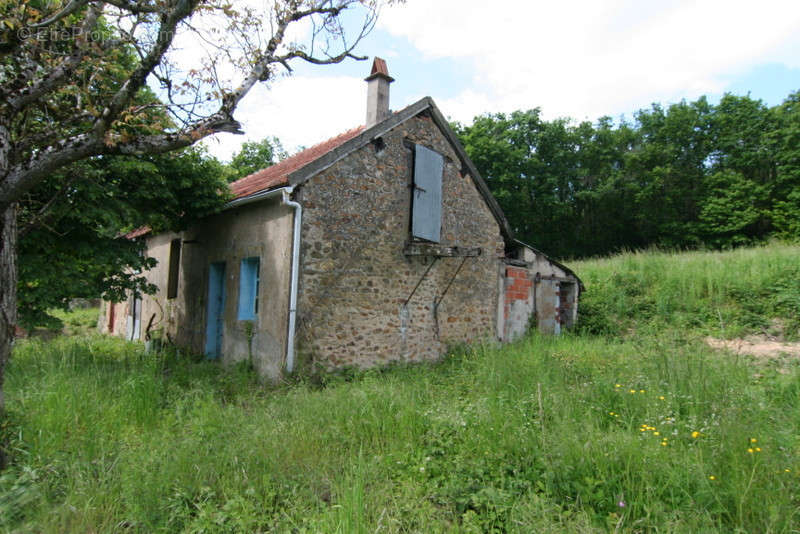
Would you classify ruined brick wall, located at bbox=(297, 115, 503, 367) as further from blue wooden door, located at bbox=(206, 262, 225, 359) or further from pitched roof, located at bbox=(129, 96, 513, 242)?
blue wooden door, located at bbox=(206, 262, 225, 359)

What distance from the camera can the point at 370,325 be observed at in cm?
889

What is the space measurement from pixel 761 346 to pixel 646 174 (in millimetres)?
20344

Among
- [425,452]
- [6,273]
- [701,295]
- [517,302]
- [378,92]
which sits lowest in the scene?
[425,452]

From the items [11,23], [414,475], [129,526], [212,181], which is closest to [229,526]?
[129,526]

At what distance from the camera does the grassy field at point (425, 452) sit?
3.48 m

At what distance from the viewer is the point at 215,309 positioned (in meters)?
10.2

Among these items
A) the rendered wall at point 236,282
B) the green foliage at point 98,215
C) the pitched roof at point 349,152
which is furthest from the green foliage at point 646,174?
the green foliage at point 98,215

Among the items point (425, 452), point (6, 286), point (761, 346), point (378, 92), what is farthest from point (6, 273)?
point (761, 346)

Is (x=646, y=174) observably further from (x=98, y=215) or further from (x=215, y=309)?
(x=98, y=215)

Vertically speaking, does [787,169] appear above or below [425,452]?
above

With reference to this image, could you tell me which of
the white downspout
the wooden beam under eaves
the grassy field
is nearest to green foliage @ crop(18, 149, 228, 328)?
the grassy field

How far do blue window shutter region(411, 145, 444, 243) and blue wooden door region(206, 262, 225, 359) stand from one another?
435cm

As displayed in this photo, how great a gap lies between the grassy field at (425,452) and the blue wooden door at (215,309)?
3.01 m

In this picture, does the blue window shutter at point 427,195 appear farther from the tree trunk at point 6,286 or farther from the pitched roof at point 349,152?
the tree trunk at point 6,286
